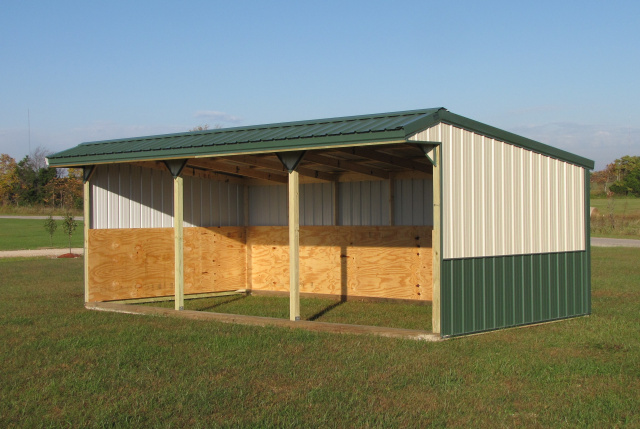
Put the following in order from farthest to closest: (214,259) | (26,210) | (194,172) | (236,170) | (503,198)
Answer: (26,210) < (214,259) < (194,172) < (236,170) < (503,198)

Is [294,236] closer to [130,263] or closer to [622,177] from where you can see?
[130,263]

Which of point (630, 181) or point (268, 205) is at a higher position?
point (630, 181)

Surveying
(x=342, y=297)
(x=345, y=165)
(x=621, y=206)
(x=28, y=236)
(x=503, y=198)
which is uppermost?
(x=621, y=206)

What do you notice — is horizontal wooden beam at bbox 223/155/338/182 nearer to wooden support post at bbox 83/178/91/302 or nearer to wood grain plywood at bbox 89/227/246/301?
wood grain plywood at bbox 89/227/246/301

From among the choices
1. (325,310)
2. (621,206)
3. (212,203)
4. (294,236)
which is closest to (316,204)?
(212,203)

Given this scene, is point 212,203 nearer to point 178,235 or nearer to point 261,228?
point 261,228

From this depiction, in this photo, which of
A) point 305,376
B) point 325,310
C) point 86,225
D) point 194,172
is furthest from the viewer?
point 194,172

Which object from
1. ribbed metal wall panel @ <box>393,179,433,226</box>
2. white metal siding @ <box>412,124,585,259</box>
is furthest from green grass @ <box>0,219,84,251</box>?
white metal siding @ <box>412,124,585,259</box>

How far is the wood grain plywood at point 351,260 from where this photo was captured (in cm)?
1360

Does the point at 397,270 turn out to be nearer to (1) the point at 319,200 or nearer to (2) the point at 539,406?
(1) the point at 319,200

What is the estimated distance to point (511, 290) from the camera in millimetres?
10695

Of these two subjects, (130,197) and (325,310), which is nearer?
(325,310)

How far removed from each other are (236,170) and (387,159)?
3648mm

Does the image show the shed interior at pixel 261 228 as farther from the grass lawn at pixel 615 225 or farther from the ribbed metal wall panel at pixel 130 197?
the grass lawn at pixel 615 225
